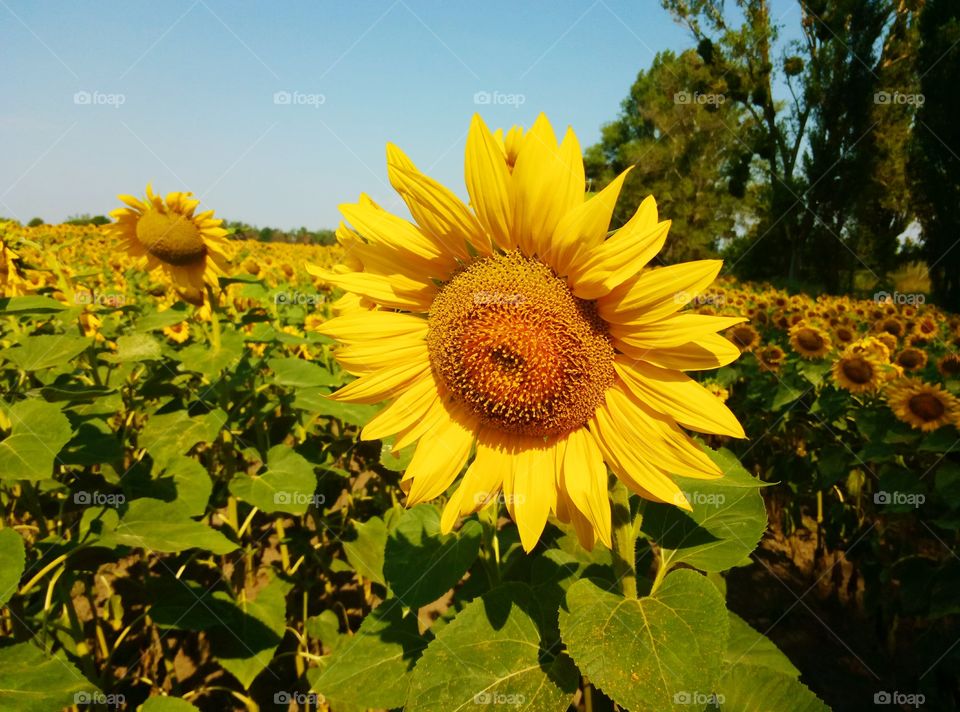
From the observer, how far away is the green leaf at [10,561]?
4.58 feet

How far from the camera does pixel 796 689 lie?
1323 mm

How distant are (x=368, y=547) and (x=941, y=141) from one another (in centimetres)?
1695

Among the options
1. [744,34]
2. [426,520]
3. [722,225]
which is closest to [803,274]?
[722,225]

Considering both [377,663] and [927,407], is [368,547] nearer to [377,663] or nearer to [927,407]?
[377,663]

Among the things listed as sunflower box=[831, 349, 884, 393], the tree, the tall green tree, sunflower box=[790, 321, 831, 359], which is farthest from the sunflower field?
the tree

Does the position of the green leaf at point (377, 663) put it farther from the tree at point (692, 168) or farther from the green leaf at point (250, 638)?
the tree at point (692, 168)

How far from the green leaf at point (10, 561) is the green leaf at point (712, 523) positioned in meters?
1.65

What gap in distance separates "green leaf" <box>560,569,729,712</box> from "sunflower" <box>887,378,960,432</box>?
258cm

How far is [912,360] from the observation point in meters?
4.14

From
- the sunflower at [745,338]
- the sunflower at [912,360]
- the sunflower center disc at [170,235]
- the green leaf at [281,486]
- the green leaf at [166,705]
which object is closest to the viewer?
the green leaf at [166,705]

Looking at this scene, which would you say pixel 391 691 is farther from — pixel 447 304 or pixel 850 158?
pixel 850 158

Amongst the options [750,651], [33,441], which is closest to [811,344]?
[750,651]

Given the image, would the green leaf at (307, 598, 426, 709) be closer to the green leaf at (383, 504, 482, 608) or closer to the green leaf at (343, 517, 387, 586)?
the green leaf at (383, 504, 482, 608)


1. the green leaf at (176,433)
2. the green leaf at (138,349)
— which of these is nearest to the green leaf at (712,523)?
the green leaf at (176,433)
